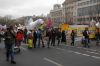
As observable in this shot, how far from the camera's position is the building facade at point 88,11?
110m

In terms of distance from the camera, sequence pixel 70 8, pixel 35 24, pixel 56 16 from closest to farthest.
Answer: pixel 35 24, pixel 70 8, pixel 56 16

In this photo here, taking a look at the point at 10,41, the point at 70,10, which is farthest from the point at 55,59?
the point at 70,10

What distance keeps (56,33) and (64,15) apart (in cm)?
12998

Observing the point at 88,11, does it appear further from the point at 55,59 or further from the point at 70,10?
the point at 55,59

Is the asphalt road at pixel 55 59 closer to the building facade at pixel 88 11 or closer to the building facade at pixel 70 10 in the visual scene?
the building facade at pixel 88 11

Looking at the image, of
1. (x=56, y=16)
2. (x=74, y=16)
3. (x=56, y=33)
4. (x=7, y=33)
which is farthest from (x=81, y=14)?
(x=7, y=33)

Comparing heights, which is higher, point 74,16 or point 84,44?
point 74,16

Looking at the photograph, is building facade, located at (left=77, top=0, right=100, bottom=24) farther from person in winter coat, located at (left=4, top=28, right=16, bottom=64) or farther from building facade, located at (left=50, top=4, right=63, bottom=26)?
person in winter coat, located at (left=4, top=28, right=16, bottom=64)

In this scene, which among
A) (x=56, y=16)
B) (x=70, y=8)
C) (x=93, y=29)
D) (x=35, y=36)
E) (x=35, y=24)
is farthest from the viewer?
(x=56, y=16)

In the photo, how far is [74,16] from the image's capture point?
14088 cm

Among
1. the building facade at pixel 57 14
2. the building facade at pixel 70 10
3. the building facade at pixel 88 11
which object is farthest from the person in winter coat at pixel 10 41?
the building facade at pixel 57 14

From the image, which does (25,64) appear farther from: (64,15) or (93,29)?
(64,15)

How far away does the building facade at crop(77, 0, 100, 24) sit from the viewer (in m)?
110

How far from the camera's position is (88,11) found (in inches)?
4852
